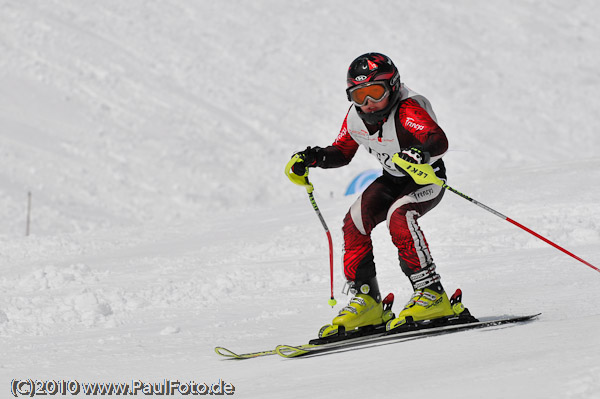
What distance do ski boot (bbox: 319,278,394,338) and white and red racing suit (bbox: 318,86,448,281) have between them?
3.4 inches

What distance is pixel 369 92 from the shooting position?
4953 millimetres

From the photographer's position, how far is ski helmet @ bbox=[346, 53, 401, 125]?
4.93m

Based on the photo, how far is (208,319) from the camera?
657cm

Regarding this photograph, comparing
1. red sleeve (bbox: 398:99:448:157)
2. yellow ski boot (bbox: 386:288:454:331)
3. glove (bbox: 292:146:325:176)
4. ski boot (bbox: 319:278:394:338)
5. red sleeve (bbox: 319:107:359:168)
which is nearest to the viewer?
red sleeve (bbox: 398:99:448:157)

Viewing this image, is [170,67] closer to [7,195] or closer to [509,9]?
[7,195]

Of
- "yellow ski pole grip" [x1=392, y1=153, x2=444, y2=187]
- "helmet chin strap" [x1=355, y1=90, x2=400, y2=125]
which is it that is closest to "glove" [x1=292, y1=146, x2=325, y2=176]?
"helmet chin strap" [x1=355, y1=90, x2=400, y2=125]

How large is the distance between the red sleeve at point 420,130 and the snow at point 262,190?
3.87 ft

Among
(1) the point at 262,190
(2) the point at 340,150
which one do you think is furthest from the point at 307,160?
(1) the point at 262,190

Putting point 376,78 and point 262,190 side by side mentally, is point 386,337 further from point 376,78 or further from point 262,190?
point 262,190

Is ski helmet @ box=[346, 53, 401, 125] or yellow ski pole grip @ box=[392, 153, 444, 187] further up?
ski helmet @ box=[346, 53, 401, 125]

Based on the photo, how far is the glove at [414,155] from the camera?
4656 millimetres

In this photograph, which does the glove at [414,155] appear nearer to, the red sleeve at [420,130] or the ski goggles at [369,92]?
the red sleeve at [420,130]

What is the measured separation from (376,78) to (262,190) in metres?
15.0

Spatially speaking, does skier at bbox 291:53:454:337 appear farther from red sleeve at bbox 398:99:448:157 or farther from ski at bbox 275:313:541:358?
ski at bbox 275:313:541:358
